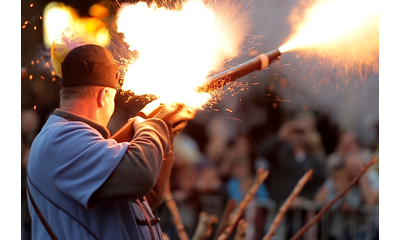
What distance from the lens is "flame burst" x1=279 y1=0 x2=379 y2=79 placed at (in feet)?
7.59

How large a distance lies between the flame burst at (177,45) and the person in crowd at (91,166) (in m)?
0.36

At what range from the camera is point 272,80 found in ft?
10.00

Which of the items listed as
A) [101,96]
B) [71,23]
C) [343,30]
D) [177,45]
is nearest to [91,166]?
[101,96]

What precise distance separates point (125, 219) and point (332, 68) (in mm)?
1965

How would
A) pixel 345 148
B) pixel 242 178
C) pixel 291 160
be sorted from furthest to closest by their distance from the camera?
pixel 242 178 → pixel 291 160 → pixel 345 148

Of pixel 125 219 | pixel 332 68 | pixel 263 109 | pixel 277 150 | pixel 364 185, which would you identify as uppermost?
pixel 332 68

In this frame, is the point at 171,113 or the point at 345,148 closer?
the point at 171,113

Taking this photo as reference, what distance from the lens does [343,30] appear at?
2459 millimetres

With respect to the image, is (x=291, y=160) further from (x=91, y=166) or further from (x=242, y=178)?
(x=91, y=166)

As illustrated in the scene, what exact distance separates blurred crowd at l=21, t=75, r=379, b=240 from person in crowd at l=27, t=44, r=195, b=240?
6.10ft

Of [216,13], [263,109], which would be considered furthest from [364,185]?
[216,13]

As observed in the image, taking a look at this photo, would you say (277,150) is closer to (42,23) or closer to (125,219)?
(42,23)

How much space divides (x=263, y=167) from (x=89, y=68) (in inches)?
80.6

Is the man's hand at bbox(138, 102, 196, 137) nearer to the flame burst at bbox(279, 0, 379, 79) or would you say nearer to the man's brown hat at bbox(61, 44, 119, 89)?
the man's brown hat at bbox(61, 44, 119, 89)
